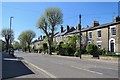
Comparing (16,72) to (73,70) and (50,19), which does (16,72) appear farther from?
(50,19)

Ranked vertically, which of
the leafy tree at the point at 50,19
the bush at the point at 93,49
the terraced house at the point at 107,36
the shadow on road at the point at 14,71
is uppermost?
the leafy tree at the point at 50,19

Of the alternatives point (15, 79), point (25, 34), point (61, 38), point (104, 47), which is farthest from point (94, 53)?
point (25, 34)

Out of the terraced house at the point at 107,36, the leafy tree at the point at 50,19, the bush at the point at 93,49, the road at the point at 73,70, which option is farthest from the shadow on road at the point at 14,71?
the leafy tree at the point at 50,19

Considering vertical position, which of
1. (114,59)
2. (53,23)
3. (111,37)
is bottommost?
(114,59)

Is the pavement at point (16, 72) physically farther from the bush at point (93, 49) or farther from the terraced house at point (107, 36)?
the terraced house at point (107, 36)

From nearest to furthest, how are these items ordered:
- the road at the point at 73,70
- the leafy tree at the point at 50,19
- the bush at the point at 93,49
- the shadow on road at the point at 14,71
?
1. the road at the point at 73,70
2. the shadow on road at the point at 14,71
3. the bush at the point at 93,49
4. the leafy tree at the point at 50,19

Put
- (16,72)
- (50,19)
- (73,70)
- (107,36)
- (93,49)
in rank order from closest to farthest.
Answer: (16,72), (73,70), (93,49), (107,36), (50,19)

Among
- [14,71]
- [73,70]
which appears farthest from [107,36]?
[14,71]

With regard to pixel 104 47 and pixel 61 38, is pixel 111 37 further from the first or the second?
pixel 61 38

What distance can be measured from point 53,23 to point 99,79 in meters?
32.8

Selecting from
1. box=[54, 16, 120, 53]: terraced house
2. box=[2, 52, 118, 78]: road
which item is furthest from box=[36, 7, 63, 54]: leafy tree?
box=[2, 52, 118, 78]: road

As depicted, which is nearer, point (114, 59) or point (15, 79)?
point (15, 79)

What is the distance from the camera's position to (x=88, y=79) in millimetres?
7242

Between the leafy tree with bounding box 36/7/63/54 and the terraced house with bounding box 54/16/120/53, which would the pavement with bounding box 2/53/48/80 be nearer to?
the terraced house with bounding box 54/16/120/53
